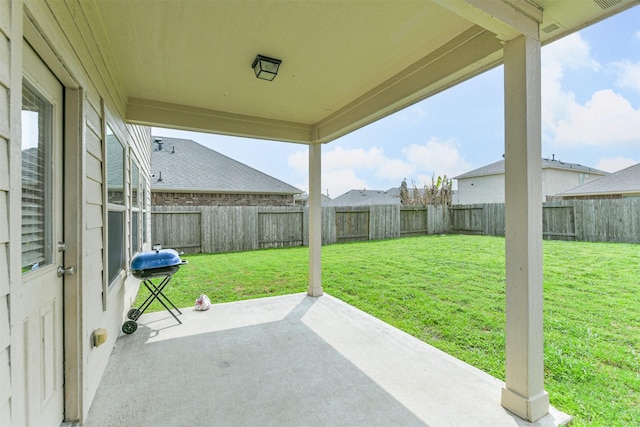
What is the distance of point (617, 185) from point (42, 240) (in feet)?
62.6

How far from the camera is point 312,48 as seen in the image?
2436 mm

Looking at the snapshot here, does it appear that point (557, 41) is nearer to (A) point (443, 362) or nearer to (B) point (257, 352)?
(A) point (443, 362)

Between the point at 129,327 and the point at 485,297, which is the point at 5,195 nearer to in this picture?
the point at 129,327

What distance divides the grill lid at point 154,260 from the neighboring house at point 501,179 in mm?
18273

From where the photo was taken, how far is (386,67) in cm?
276

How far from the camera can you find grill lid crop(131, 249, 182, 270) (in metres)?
3.28

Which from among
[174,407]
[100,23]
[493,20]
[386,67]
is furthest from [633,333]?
[100,23]

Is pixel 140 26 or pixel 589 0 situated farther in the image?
pixel 140 26

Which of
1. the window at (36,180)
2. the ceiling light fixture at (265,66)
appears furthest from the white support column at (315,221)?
the window at (36,180)

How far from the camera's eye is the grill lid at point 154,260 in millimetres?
3277

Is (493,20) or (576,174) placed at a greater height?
(576,174)

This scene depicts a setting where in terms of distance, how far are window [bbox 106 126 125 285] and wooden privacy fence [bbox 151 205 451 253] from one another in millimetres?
5552

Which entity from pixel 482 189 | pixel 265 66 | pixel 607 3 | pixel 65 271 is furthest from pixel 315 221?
pixel 482 189

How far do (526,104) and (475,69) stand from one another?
61 cm
